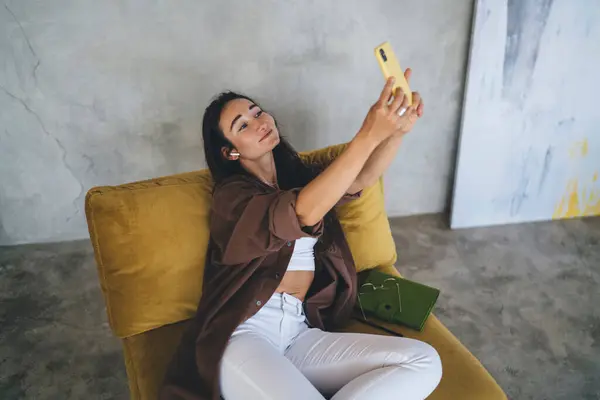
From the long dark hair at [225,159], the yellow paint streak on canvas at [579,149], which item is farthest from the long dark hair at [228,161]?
the yellow paint streak on canvas at [579,149]

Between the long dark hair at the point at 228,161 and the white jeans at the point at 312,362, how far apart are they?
10.5 inches

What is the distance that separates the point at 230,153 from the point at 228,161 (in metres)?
0.04

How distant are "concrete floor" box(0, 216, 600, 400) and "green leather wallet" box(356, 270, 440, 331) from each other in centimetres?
50

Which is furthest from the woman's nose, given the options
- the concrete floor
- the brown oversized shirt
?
the concrete floor

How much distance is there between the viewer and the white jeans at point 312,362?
3.59 feet

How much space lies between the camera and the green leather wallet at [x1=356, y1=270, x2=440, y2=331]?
137 centimetres

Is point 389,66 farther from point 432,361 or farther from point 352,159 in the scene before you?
point 432,361

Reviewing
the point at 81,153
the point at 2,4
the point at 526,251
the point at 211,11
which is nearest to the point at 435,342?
the point at 526,251

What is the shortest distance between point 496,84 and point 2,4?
199 cm

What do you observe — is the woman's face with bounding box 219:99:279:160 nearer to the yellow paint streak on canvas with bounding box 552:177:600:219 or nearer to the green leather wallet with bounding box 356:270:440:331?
the green leather wallet with bounding box 356:270:440:331

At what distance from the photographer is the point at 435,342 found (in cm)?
132

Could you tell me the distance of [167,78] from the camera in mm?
2062

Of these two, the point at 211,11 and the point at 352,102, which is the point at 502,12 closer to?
the point at 352,102

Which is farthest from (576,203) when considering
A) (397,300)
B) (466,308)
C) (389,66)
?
(389,66)
